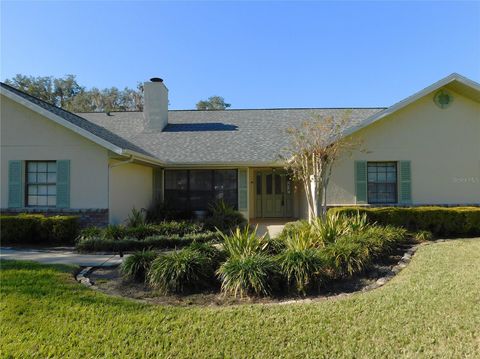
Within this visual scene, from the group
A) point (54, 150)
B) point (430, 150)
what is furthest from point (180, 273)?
point (430, 150)

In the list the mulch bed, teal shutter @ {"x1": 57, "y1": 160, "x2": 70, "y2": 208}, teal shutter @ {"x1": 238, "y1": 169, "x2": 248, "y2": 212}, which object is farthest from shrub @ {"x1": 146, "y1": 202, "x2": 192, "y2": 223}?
the mulch bed

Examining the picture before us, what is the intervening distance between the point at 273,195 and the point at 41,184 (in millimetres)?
9647

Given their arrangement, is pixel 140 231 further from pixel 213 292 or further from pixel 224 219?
pixel 213 292

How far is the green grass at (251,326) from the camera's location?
144 inches

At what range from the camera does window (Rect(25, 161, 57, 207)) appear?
1095 cm

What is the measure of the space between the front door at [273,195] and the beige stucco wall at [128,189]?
5.22 meters

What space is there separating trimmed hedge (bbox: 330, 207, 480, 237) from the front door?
19.7 feet

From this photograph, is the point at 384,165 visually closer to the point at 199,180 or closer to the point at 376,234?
the point at 376,234

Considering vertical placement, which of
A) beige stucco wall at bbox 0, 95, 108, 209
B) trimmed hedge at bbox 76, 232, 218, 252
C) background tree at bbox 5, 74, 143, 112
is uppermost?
background tree at bbox 5, 74, 143, 112

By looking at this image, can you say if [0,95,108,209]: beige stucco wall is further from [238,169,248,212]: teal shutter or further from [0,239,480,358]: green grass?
[0,239,480,358]: green grass

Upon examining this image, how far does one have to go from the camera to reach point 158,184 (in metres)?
14.1

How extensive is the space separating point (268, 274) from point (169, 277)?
5.45 ft

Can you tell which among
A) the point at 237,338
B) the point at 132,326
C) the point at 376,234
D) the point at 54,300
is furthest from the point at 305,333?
the point at 376,234

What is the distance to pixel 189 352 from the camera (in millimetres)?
3652
